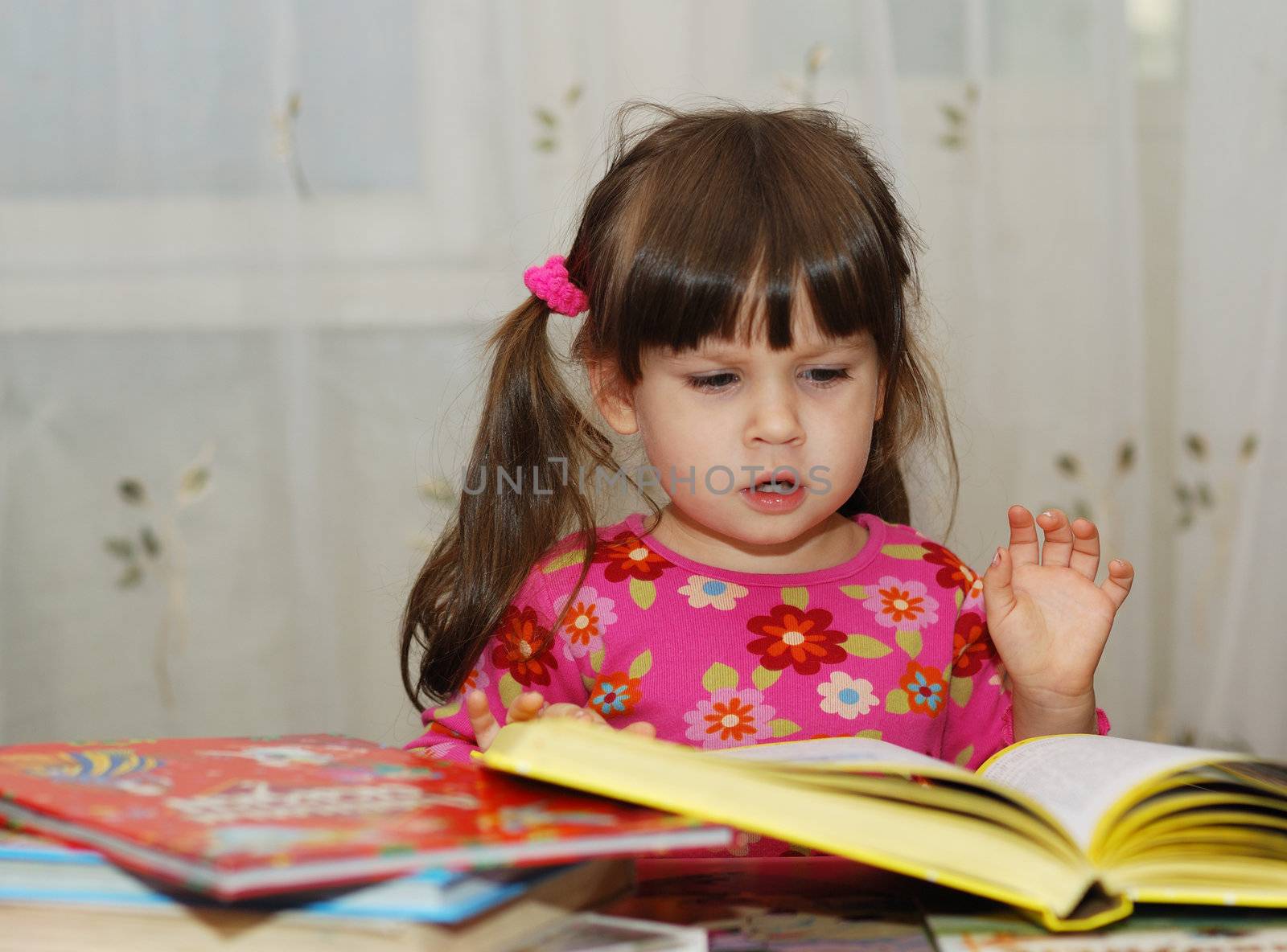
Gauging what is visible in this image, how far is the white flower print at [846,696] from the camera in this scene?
0.81 m

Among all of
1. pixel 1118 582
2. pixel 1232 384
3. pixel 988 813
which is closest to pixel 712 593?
pixel 1118 582

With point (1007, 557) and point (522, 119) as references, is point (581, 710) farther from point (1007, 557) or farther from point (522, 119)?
point (522, 119)

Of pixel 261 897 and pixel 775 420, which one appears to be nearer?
pixel 261 897

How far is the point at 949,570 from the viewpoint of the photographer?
0.90 metres

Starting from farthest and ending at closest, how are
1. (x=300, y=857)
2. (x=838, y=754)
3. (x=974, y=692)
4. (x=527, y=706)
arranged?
(x=974, y=692) → (x=527, y=706) → (x=838, y=754) → (x=300, y=857)

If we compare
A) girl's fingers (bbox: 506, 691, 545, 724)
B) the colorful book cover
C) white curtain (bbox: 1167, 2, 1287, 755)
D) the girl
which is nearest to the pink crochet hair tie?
the girl

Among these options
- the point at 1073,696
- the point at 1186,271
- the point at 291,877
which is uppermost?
the point at 1186,271

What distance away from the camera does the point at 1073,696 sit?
30.9 inches

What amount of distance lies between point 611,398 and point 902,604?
9.7 inches

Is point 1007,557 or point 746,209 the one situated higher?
point 746,209

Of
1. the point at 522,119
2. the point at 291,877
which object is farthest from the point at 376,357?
the point at 291,877

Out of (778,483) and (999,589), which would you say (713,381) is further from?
(999,589)

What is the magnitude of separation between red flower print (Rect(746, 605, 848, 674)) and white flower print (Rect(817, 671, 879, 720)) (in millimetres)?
13

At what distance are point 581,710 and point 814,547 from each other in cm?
27
